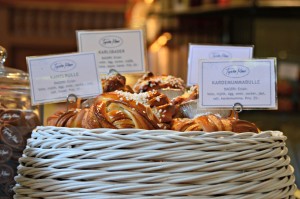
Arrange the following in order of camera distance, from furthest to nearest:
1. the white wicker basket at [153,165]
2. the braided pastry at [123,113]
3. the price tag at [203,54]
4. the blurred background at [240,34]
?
the blurred background at [240,34]
the price tag at [203,54]
the braided pastry at [123,113]
the white wicker basket at [153,165]

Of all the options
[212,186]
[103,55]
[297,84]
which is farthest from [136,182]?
[297,84]

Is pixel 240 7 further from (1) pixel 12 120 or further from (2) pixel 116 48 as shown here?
(1) pixel 12 120

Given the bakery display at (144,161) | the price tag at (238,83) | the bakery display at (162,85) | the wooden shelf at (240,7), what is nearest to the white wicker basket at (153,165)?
the bakery display at (144,161)

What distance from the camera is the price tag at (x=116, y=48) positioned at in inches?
61.4

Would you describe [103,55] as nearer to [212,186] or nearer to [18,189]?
[18,189]

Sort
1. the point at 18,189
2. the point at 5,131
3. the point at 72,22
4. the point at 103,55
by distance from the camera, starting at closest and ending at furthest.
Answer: the point at 18,189 < the point at 5,131 < the point at 103,55 < the point at 72,22

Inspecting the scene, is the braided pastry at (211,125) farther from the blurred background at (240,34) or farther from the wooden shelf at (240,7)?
the wooden shelf at (240,7)

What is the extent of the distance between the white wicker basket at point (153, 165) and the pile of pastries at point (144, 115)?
8 centimetres

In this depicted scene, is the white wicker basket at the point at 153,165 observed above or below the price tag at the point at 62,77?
below

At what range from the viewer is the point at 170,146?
42.2 inches

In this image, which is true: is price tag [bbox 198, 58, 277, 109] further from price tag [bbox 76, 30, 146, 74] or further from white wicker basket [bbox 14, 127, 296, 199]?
price tag [bbox 76, 30, 146, 74]

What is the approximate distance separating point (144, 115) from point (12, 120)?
14.5 inches

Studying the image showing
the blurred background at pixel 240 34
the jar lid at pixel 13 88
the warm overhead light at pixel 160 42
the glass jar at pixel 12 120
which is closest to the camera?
the glass jar at pixel 12 120

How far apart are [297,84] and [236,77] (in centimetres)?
236
